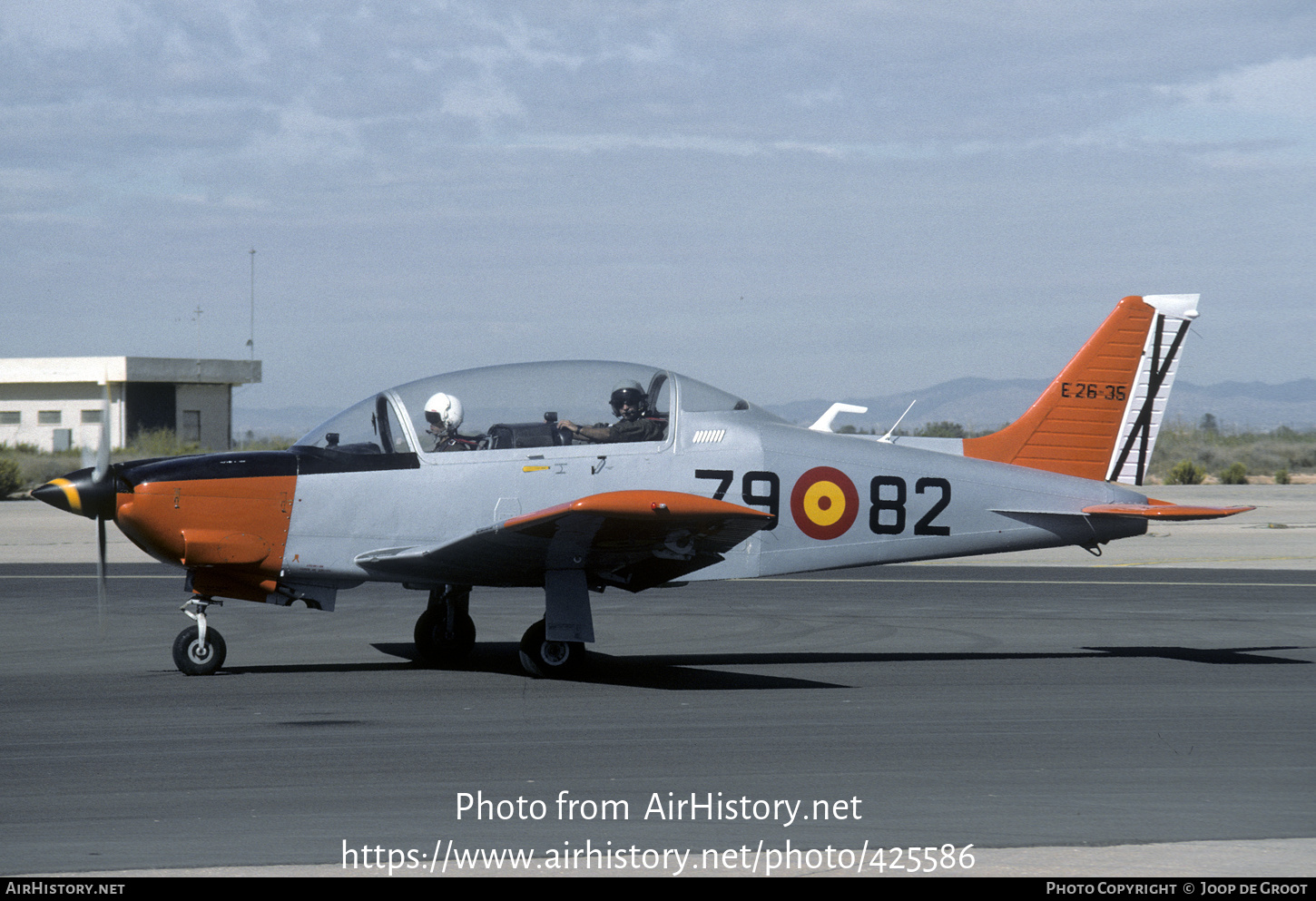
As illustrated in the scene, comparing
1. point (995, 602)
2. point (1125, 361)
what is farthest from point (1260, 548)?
point (1125, 361)

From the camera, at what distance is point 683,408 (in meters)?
10.2

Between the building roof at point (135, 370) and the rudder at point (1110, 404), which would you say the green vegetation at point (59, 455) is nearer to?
the building roof at point (135, 370)

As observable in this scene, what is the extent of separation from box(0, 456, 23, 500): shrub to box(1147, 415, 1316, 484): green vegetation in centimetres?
4274

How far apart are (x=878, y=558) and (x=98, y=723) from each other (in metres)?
6.01

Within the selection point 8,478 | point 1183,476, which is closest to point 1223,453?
point 1183,476

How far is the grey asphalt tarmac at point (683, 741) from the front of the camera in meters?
5.33

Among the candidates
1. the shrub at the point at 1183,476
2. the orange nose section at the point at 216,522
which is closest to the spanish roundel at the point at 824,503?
the orange nose section at the point at 216,522

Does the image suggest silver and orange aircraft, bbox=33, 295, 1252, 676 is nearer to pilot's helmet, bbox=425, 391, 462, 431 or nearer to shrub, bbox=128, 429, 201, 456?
pilot's helmet, bbox=425, 391, 462, 431

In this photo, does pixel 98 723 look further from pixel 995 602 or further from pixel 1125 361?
pixel 995 602

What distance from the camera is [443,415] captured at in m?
9.80

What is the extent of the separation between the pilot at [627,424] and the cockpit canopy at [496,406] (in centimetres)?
4

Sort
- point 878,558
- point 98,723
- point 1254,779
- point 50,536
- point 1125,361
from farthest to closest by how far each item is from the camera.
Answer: point 50,536 → point 1125,361 → point 878,558 → point 98,723 → point 1254,779

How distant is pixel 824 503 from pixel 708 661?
1.70 m

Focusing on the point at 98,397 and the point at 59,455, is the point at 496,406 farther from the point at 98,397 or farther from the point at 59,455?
the point at 98,397
